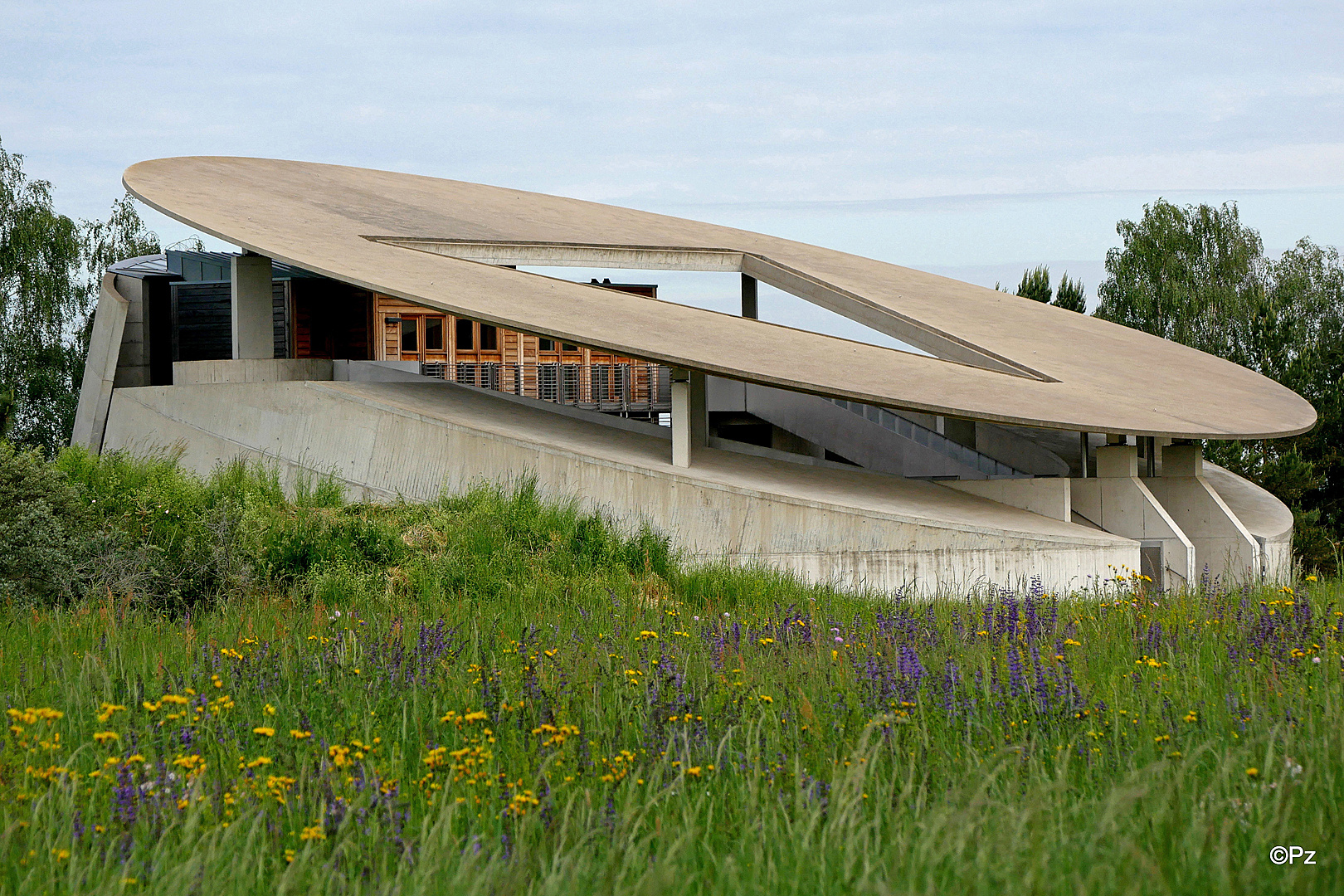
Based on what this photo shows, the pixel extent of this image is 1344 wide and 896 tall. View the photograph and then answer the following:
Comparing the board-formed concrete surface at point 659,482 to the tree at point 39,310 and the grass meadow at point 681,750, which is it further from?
the tree at point 39,310

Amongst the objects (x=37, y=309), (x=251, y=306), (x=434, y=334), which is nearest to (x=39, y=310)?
(x=37, y=309)

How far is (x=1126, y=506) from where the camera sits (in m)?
13.2

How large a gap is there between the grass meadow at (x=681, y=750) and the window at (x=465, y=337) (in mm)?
22615

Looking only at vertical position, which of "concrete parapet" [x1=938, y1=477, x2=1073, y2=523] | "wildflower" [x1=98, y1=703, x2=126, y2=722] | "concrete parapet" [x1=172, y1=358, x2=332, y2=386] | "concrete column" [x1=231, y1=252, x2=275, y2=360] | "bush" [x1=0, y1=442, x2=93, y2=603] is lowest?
"concrete parapet" [x1=938, y1=477, x2=1073, y2=523]

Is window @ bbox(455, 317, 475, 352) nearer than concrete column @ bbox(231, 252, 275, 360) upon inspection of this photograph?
No

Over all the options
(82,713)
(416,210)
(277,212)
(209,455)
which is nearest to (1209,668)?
(82,713)

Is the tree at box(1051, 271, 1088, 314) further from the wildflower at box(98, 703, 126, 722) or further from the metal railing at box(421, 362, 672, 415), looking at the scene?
the wildflower at box(98, 703, 126, 722)

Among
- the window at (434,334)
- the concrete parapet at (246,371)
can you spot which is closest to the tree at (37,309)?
the window at (434,334)

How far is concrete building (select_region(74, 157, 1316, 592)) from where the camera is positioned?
11594 mm

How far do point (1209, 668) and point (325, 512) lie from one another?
7.71 m

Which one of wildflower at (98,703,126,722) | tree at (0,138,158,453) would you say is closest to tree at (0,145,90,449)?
tree at (0,138,158,453)

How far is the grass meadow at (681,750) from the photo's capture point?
249 cm

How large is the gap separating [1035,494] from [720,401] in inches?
277

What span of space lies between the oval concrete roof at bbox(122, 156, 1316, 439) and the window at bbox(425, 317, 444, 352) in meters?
7.41
